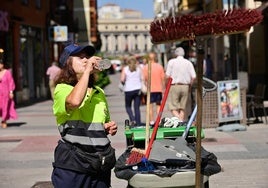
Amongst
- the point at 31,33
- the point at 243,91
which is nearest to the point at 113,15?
the point at 31,33

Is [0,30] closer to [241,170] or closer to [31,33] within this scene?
[31,33]

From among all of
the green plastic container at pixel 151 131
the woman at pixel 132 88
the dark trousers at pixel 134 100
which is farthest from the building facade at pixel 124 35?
the green plastic container at pixel 151 131

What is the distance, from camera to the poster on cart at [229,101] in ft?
42.5

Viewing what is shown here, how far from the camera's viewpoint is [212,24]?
4234 millimetres

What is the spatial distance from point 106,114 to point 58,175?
0.54 m

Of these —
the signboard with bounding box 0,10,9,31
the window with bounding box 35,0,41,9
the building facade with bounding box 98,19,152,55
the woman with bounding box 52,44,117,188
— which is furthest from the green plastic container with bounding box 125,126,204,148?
the building facade with bounding box 98,19,152,55

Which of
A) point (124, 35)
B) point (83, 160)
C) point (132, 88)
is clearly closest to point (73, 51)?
point (83, 160)

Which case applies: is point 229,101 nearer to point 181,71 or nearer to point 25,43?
point 181,71

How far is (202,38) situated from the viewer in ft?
14.3

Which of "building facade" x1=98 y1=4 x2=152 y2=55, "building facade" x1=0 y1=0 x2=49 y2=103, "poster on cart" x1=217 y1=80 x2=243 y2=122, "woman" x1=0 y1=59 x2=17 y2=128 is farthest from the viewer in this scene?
"building facade" x1=98 y1=4 x2=152 y2=55

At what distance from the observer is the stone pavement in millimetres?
7828

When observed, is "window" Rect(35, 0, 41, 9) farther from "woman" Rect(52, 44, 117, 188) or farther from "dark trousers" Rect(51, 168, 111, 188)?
"dark trousers" Rect(51, 168, 111, 188)

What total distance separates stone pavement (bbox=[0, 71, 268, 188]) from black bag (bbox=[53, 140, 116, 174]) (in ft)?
11.1

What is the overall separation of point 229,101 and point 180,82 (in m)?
1.33
